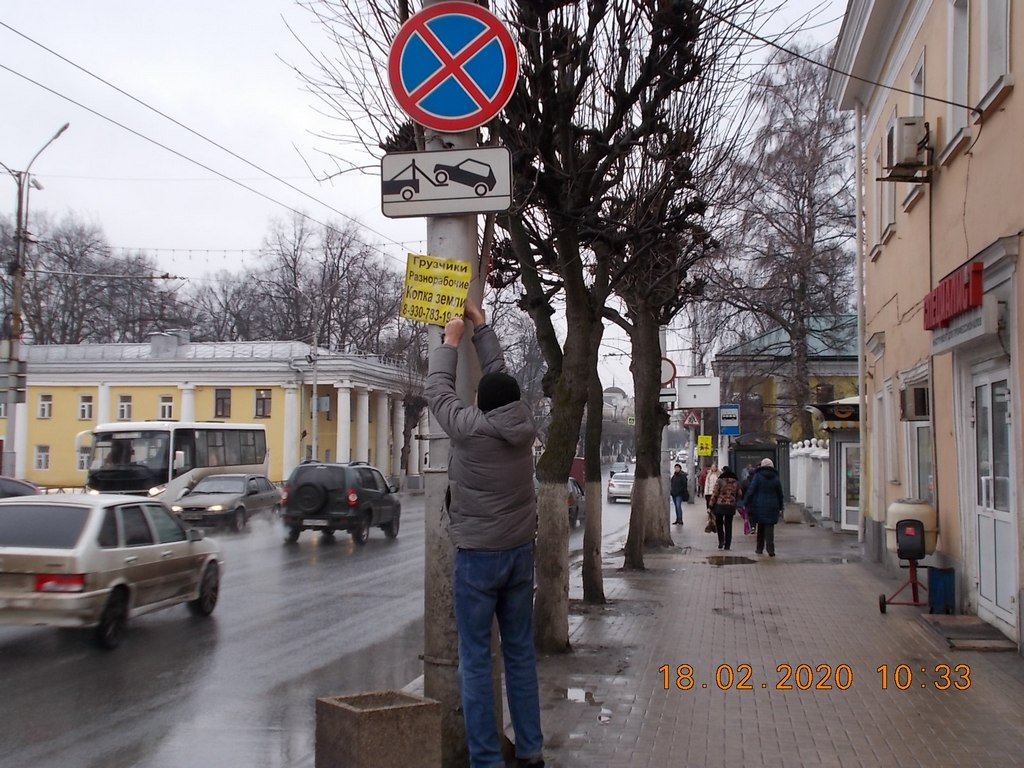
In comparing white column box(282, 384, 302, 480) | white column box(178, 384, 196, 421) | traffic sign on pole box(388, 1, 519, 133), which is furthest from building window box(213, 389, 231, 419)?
traffic sign on pole box(388, 1, 519, 133)

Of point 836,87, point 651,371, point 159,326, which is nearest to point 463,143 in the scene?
point 651,371

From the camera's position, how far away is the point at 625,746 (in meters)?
6.18

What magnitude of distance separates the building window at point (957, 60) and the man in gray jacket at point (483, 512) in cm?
797

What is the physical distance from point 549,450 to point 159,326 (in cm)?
5972

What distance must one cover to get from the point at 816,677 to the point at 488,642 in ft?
13.6

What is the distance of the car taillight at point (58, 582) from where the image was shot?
943 centimetres

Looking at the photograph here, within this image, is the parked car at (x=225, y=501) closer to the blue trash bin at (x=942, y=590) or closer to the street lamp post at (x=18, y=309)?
the street lamp post at (x=18, y=309)

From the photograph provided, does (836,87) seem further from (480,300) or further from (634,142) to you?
(480,300)

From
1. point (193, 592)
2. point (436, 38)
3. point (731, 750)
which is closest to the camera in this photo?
point (436, 38)

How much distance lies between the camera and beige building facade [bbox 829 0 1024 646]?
8992mm

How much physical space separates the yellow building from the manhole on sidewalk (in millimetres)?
35621

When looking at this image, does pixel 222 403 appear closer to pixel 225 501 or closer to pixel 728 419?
pixel 225 501

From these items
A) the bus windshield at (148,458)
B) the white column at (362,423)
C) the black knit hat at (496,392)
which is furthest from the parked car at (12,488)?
the white column at (362,423)

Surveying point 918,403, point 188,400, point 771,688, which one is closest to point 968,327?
point 918,403
